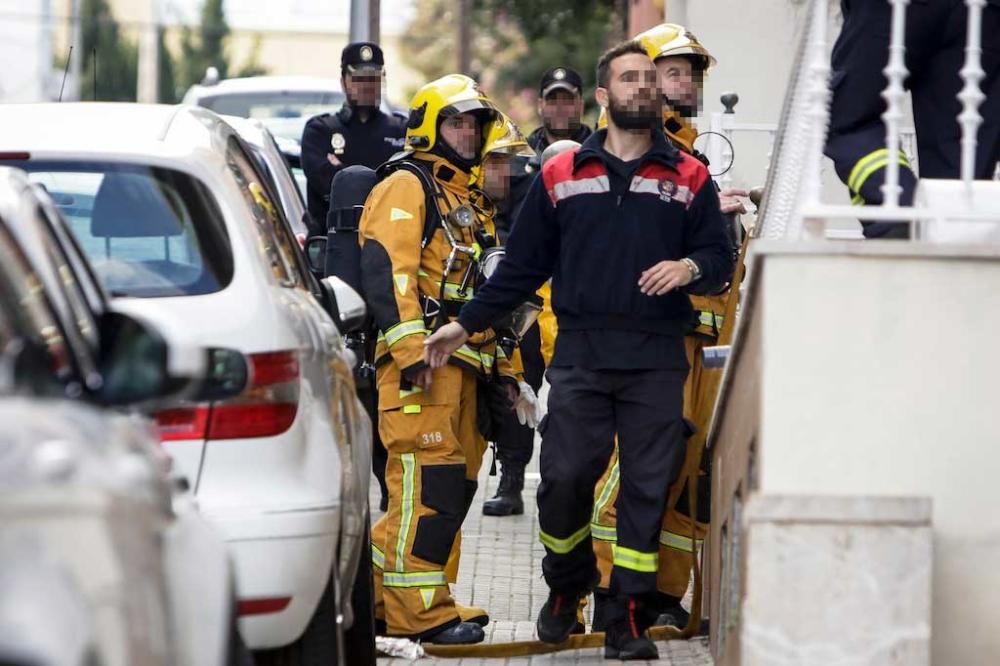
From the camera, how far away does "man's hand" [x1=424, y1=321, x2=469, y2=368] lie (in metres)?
7.51

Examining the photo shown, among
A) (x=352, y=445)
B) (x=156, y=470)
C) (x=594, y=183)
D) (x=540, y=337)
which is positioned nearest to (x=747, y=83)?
(x=540, y=337)

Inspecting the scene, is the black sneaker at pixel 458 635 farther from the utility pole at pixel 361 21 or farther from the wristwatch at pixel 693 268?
the utility pole at pixel 361 21

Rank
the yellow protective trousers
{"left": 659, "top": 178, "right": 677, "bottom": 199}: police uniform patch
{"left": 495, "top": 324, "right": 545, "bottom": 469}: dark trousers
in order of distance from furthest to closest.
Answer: {"left": 495, "top": 324, "right": 545, "bottom": 469}: dark trousers < the yellow protective trousers < {"left": 659, "top": 178, "right": 677, "bottom": 199}: police uniform patch

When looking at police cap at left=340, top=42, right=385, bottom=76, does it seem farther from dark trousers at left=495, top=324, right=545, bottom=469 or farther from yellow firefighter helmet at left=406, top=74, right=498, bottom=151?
yellow firefighter helmet at left=406, top=74, right=498, bottom=151

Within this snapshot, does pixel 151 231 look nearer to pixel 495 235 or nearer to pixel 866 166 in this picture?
pixel 866 166

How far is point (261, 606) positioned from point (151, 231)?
3.46ft

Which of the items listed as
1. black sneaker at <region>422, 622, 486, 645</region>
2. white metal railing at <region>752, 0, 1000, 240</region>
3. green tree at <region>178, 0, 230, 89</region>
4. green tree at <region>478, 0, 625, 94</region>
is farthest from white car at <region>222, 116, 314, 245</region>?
green tree at <region>178, 0, 230, 89</region>

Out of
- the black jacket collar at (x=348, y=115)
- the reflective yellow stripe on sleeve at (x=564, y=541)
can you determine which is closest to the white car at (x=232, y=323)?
the reflective yellow stripe on sleeve at (x=564, y=541)

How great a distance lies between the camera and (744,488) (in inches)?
235

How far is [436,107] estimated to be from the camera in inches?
316

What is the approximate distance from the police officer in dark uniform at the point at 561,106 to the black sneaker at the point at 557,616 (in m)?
4.49

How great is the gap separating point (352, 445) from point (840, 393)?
164cm

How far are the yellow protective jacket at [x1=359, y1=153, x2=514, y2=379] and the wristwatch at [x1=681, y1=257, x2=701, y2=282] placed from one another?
1.04m

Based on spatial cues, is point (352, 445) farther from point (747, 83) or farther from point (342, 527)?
point (747, 83)
